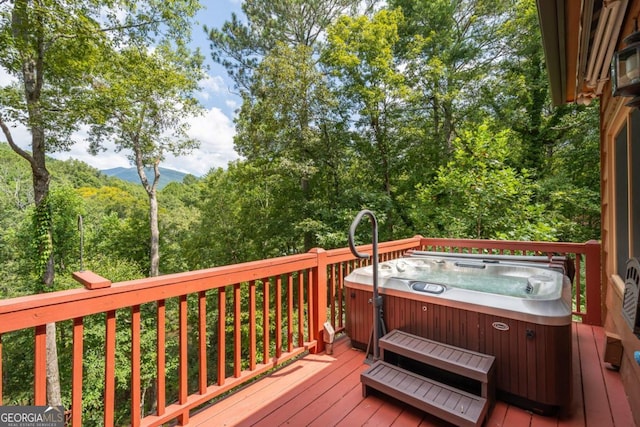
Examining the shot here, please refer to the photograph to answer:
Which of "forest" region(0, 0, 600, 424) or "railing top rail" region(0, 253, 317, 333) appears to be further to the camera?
"forest" region(0, 0, 600, 424)

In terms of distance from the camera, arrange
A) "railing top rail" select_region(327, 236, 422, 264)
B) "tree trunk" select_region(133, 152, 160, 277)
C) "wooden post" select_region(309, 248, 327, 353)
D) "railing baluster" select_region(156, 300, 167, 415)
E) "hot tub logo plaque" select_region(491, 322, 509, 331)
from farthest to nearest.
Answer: "tree trunk" select_region(133, 152, 160, 277) → "railing top rail" select_region(327, 236, 422, 264) → "wooden post" select_region(309, 248, 327, 353) → "hot tub logo plaque" select_region(491, 322, 509, 331) → "railing baluster" select_region(156, 300, 167, 415)

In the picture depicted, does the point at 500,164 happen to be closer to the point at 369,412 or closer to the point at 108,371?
the point at 369,412

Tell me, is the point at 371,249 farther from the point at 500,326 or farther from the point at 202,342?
the point at 202,342

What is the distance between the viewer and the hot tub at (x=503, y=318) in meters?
1.71

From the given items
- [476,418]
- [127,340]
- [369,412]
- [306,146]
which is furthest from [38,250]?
[476,418]

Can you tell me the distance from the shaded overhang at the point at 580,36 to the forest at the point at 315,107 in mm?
3244

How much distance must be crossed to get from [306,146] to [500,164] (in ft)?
17.0

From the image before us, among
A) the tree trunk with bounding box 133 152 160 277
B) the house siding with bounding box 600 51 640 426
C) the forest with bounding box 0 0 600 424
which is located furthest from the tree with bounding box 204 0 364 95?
the house siding with bounding box 600 51 640 426

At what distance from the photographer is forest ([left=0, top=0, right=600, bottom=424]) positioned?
7125 mm

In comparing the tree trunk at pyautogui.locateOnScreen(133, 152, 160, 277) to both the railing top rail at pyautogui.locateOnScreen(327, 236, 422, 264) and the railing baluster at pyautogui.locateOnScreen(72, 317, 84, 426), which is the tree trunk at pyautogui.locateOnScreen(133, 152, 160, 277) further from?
the railing baluster at pyautogui.locateOnScreen(72, 317, 84, 426)

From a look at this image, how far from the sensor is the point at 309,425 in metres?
1.72

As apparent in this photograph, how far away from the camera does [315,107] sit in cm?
871

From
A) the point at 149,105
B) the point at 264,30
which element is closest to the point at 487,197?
the point at 264,30

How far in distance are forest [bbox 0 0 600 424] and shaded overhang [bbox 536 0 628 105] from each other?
3244 mm
